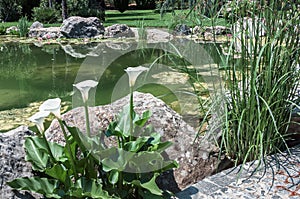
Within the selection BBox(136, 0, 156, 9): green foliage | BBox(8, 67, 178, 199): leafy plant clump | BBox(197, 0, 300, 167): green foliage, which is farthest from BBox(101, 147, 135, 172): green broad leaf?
BBox(136, 0, 156, 9): green foliage

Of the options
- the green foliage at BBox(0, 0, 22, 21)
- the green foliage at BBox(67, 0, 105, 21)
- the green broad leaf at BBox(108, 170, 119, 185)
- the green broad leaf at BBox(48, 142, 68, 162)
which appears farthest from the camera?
the green foliage at BBox(0, 0, 22, 21)

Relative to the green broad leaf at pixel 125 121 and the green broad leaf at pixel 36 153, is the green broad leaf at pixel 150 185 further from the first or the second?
the green broad leaf at pixel 36 153

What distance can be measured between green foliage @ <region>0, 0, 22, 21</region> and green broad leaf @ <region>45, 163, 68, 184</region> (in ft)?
49.5

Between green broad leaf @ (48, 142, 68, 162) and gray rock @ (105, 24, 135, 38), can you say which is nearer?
green broad leaf @ (48, 142, 68, 162)

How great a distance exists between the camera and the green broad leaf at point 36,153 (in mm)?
1829

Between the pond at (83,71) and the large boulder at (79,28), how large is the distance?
39.8 inches

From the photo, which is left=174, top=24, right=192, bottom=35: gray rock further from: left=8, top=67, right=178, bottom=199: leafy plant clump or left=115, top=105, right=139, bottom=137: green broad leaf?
left=8, top=67, right=178, bottom=199: leafy plant clump

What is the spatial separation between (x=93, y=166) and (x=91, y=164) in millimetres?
21

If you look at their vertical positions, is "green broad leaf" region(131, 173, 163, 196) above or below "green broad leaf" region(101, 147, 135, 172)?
below

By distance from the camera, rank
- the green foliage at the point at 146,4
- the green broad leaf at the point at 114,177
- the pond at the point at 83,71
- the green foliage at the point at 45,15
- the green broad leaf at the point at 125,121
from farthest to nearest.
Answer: the green foliage at the point at 146,4, the green foliage at the point at 45,15, the pond at the point at 83,71, the green broad leaf at the point at 125,121, the green broad leaf at the point at 114,177

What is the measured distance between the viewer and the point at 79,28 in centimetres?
1100

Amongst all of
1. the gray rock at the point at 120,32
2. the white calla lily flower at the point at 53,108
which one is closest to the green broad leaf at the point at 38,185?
the white calla lily flower at the point at 53,108

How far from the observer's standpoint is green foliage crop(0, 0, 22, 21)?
15.5 metres

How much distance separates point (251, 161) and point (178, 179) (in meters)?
0.42
